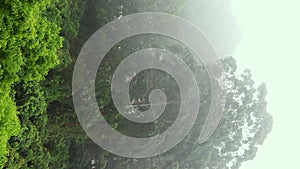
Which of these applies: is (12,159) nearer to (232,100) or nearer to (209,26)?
(232,100)

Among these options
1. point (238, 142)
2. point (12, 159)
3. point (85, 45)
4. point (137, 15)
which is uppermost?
point (137, 15)

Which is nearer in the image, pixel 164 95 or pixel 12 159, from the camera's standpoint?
pixel 12 159

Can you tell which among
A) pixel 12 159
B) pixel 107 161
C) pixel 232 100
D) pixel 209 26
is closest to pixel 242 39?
pixel 209 26

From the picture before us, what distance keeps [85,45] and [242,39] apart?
17820 mm

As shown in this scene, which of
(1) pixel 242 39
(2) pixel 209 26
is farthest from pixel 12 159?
(1) pixel 242 39

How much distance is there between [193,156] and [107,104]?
171 inches

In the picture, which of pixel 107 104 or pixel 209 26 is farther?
pixel 209 26

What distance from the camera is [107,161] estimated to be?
18594mm

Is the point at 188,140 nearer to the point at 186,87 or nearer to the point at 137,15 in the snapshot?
the point at 186,87

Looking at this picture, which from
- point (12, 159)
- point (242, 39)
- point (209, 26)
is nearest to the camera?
point (12, 159)

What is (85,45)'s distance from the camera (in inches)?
698

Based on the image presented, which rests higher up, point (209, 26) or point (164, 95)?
point (209, 26)

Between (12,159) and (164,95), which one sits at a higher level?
(164,95)

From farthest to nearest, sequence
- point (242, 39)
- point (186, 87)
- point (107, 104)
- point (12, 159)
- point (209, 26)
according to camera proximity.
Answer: point (242, 39)
point (209, 26)
point (186, 87)
point (107, 104)
point (12, 159)
